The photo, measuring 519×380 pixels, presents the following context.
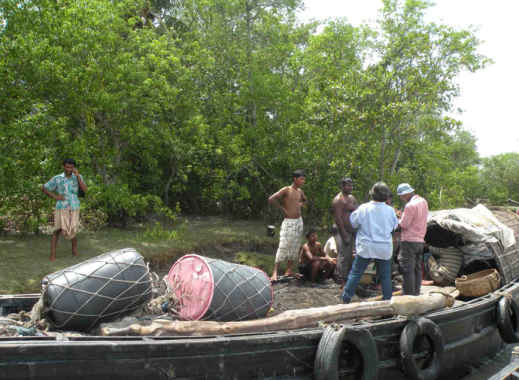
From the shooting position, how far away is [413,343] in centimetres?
395

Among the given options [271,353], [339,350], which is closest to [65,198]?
[271,353]

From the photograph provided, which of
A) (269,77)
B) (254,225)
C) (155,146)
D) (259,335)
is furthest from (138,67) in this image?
(259,335)

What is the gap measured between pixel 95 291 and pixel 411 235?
3.78 metres

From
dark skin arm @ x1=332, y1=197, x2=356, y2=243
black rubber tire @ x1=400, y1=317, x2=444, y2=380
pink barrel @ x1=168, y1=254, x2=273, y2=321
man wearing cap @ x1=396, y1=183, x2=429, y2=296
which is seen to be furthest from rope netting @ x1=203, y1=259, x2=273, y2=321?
dark skin arm @ x1=332, y1=197, x2=356, y2=243

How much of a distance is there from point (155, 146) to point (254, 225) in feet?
15.1

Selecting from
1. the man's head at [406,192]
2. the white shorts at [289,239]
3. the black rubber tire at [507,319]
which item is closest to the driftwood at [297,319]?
the black rubber tire at [507,319]

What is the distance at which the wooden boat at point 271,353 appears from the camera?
8.24ft

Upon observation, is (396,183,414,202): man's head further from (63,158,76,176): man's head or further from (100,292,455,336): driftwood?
(63,158,76,176): man's head

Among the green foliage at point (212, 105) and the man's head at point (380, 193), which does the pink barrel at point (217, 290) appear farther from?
the green foliage at point (212, 105)

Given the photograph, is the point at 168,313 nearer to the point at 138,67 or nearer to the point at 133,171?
the point at 138,67

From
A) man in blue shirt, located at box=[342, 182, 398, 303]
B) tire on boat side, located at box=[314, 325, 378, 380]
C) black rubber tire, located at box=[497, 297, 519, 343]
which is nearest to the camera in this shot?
tire on boat side, located at box=[314, 325, 378, 380]

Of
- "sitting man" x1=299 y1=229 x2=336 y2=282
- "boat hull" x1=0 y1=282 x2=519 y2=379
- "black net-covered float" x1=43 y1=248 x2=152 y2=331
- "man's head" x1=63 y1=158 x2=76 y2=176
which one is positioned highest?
"man's head" x1=63 y1=158 x2=76 y2=176

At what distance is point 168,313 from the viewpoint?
362cm

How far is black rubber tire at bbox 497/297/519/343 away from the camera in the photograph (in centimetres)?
522
